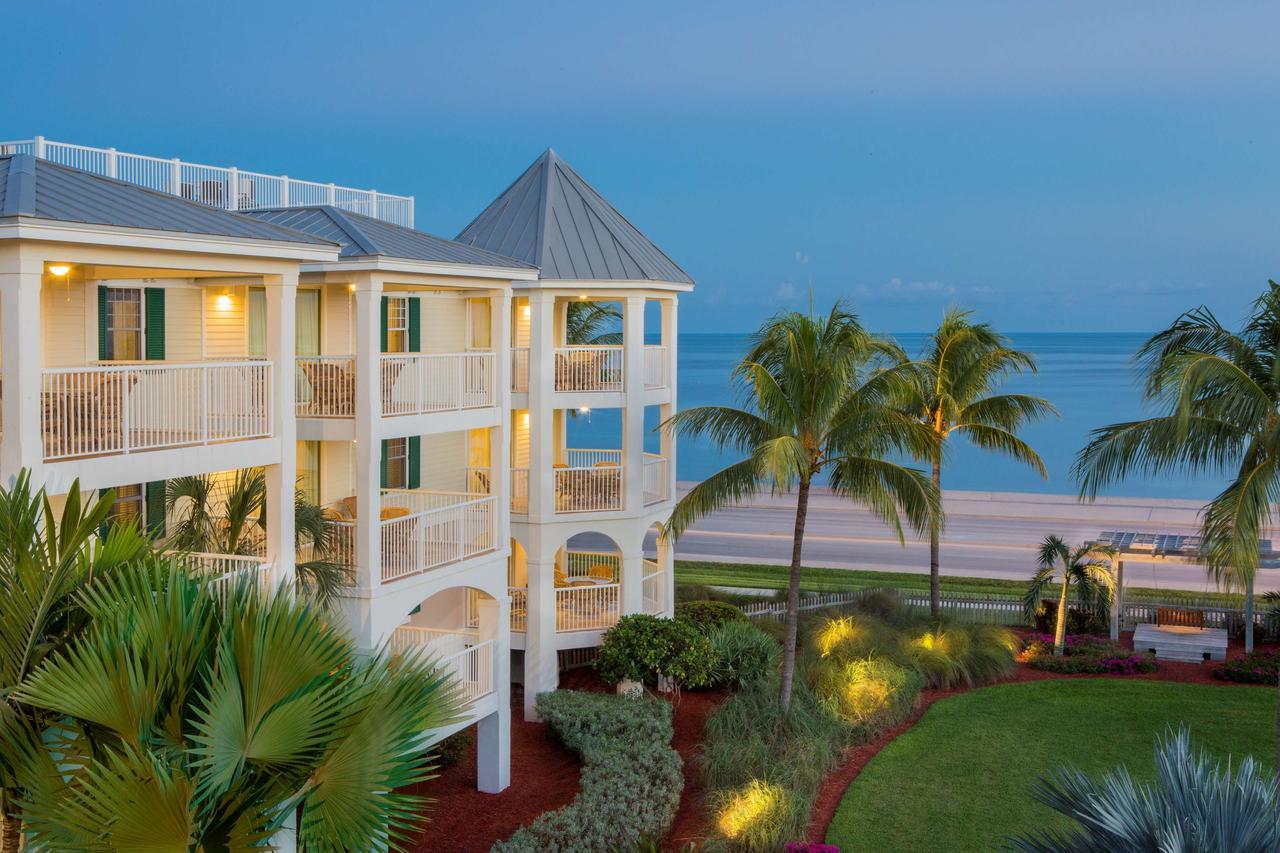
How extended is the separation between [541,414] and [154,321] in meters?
7.19

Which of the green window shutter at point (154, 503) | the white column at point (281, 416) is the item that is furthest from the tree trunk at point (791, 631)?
Answer: the green window shutter at point (154, 503)

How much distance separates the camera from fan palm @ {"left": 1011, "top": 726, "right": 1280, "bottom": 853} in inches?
328

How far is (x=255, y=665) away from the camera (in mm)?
8078

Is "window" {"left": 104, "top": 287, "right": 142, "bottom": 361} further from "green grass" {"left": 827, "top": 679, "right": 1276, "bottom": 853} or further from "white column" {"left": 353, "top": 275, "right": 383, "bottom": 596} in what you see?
"green grass" {"left": 827, "top": 679, "right": 1276, "bottom": 853}

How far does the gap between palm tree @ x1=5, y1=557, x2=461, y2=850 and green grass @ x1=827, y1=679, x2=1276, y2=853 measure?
903 centimetres

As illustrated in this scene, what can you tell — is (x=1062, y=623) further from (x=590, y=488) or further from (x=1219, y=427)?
(x=590, y=488)

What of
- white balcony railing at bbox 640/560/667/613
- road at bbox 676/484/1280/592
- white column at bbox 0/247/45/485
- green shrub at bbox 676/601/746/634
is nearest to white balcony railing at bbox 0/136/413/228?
white column at bbox 0/247/45/485

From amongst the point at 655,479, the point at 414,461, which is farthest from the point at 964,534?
the point at 414,461

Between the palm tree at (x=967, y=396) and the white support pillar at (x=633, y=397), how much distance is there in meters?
6.72

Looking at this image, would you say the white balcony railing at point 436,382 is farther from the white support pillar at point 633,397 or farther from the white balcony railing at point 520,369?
the white support pillar at point 633,397

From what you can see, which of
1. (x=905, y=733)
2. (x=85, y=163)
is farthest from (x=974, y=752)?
(x=85, y=163)

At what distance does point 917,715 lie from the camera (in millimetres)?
21281

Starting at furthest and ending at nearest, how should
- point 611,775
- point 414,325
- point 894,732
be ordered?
point 414,325
point 894,732
point 611,775

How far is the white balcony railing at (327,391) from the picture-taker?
1641 cm
